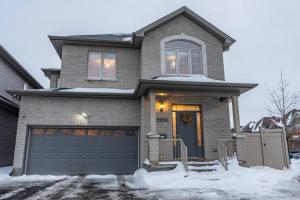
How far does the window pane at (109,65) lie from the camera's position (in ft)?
40.6

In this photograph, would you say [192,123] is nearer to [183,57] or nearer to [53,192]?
[183,57]

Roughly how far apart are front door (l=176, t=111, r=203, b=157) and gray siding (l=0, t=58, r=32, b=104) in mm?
9714

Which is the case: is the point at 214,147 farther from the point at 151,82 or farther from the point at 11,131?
the point at 11,131

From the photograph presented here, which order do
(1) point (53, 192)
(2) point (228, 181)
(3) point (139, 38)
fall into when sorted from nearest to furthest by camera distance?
(1) point (53, 192) → (2) point (228, 181) → (3) point (139, 38)

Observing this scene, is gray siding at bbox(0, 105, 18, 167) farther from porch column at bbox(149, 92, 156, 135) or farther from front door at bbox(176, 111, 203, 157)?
front door at bbox(176, 111, 203, 157)

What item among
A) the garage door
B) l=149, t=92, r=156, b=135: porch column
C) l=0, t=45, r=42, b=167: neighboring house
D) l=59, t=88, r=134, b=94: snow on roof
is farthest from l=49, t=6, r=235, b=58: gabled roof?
the garage door

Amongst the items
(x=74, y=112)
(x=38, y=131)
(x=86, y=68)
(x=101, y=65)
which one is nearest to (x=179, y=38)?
(x=101, y=65)

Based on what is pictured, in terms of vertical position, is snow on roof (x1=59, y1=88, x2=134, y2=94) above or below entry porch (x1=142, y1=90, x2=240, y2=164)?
above

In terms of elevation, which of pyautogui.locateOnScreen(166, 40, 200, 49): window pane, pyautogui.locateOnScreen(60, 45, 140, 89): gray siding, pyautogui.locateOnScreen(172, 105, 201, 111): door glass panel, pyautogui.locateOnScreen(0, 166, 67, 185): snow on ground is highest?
pyautogui.locateOnScreen(166, 40, 200, 49): window pane

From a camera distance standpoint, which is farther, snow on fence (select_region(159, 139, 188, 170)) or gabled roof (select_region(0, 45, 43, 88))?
gabled roof (select_region(0, 45, 43, 88))

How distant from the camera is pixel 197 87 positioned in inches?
395

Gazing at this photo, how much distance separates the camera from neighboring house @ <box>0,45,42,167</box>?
513 inches

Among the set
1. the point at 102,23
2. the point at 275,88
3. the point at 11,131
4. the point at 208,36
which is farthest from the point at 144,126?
the point at 102,23

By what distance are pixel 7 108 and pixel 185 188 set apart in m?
10.4
